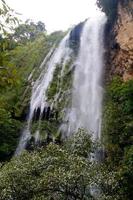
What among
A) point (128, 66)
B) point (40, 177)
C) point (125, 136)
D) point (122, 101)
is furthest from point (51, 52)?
point (40, 177)

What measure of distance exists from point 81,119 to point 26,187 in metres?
11.5

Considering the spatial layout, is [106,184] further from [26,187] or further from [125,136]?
[125,136]

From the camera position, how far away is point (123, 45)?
27969 millimetres

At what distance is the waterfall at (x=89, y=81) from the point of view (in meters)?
26.2

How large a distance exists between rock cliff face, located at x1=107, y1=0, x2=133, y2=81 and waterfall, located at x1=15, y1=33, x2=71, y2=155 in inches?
194

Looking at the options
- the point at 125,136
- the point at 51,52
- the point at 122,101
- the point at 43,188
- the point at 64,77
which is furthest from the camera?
the point at 51,52

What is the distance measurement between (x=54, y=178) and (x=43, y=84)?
58.3 ft

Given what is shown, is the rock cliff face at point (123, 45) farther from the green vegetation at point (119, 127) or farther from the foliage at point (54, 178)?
the foliage at point (54, 178)

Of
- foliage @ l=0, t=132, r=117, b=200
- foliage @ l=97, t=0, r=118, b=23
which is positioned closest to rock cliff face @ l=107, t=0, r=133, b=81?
foliage @ l=97, t=0, r=118, b=23

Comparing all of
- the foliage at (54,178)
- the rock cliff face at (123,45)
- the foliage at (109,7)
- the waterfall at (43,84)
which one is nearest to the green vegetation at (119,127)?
the rock cliff face at (123,45)

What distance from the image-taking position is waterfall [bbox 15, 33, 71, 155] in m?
27.4

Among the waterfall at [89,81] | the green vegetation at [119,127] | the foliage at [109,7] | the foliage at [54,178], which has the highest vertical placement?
the foliage at [109,7]

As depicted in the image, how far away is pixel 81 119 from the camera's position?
2650 cm

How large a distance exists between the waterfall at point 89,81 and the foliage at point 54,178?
27.3 feet
